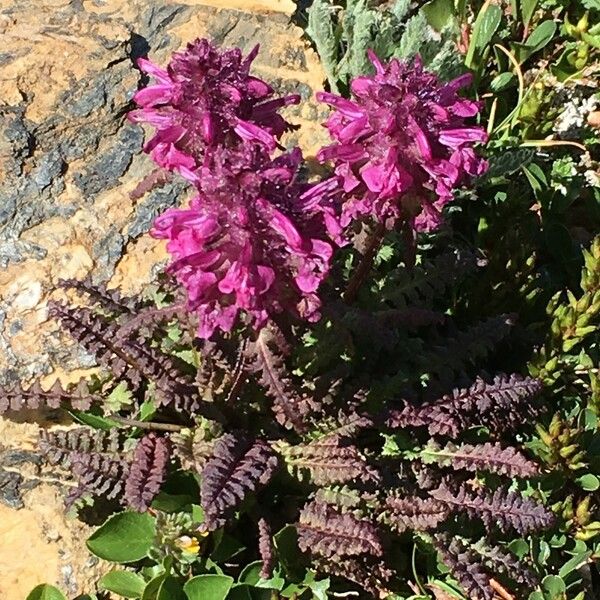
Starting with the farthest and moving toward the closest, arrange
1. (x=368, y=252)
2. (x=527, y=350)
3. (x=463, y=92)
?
1. (x=463, y=92)
2. (x=527, y=350)
3. (x=368, y=252)

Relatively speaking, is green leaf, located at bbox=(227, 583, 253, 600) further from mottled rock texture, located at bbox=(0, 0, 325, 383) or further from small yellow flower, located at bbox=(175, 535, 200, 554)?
mottled rock texture, located at bbox=(0, 0, 325, 383)

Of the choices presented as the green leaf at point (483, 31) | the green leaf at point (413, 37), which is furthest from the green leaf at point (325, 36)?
the green leaf at point (483, 31)

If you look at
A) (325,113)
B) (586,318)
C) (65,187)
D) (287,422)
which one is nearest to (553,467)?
(586,318)

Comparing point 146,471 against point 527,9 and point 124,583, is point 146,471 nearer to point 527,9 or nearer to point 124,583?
point 124,583

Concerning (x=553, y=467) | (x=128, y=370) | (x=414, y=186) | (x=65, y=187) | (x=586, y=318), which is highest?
(x=414, y=186)

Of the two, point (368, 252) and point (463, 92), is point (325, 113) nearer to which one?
point (463, 92)

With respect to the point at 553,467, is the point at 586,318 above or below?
above

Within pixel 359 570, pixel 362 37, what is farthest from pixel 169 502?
pixel 362 37
